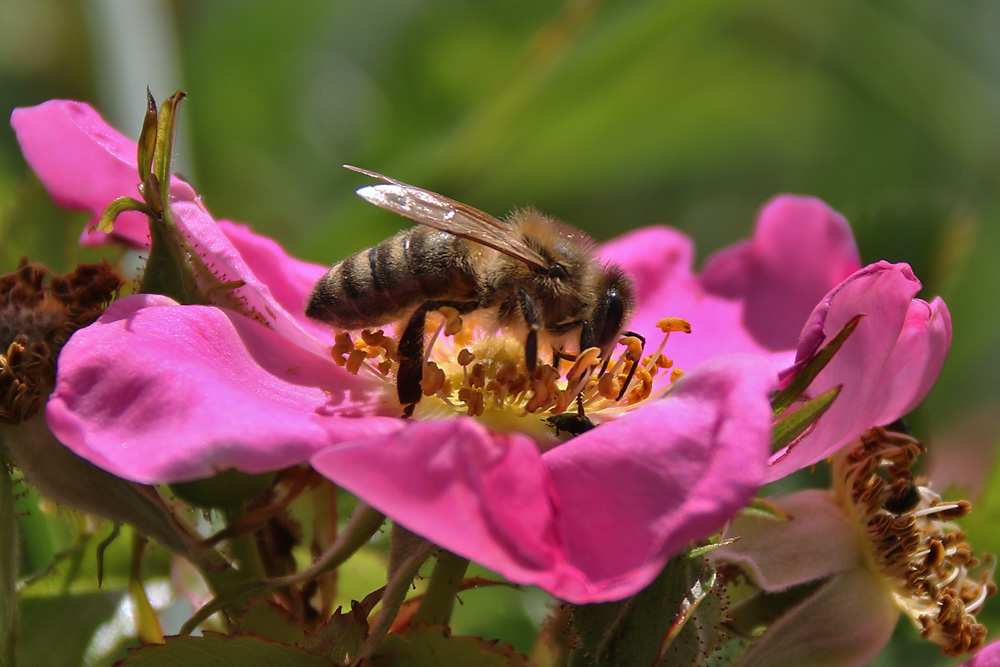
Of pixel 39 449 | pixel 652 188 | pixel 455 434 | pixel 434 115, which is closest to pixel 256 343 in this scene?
pixel 39 449

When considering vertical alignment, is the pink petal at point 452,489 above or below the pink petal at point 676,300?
above

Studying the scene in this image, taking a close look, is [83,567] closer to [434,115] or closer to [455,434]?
[455,434]

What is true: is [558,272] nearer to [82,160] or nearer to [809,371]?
[809,371]

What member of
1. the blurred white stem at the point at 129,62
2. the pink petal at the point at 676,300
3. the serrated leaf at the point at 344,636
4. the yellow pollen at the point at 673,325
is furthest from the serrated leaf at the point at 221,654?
the blurred white stem at the point at 129,62

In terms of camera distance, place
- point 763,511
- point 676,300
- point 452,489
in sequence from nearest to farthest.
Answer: point 452,489
point 763,511
point 676,300

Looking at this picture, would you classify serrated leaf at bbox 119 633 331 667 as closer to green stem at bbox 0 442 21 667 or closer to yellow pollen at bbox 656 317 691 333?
green stem at bbox 0 442 21 667

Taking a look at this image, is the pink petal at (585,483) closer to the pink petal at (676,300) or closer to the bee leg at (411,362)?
the bee leg at (411,362)

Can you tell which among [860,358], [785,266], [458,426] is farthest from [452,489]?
[785,266]
